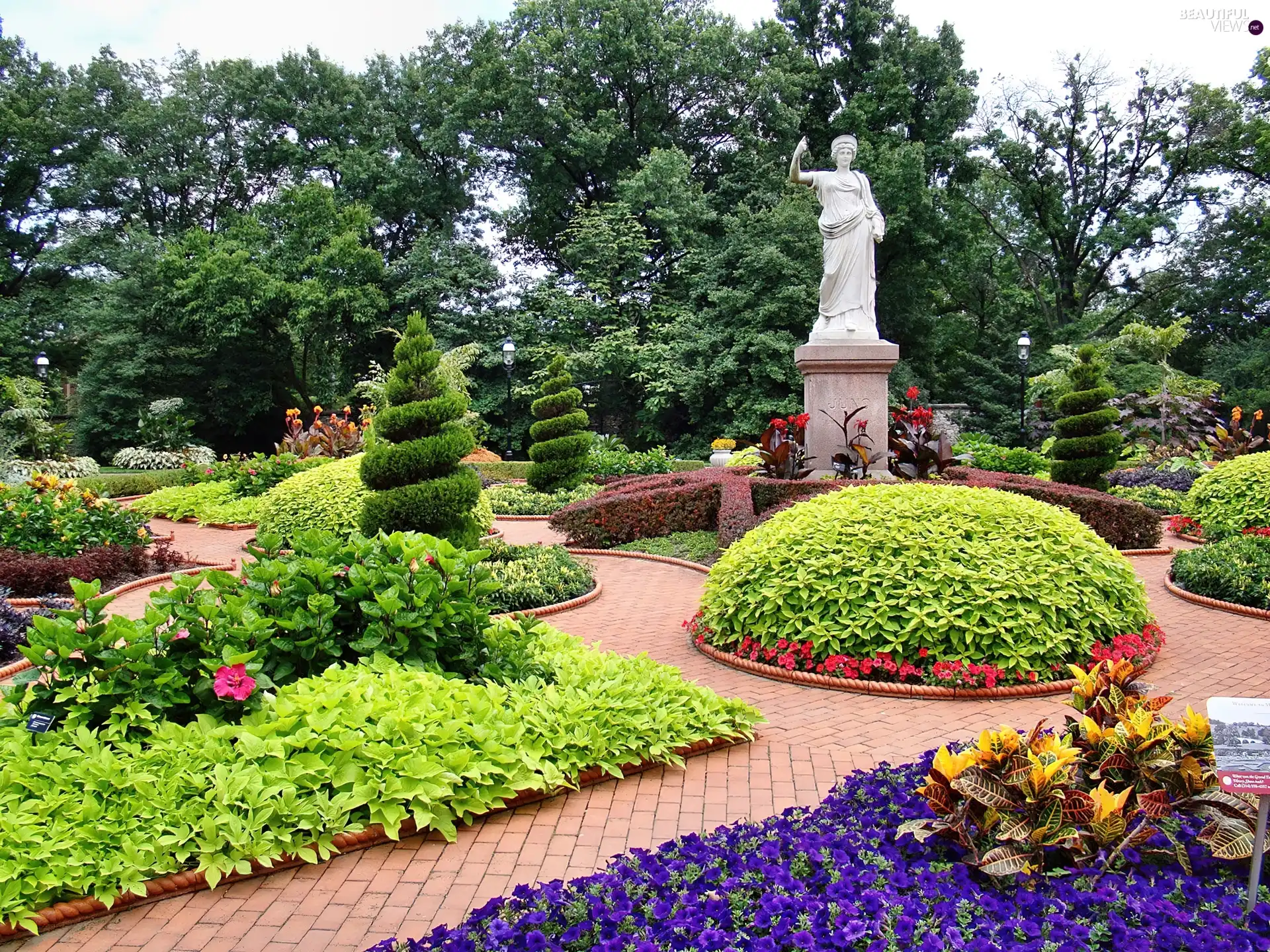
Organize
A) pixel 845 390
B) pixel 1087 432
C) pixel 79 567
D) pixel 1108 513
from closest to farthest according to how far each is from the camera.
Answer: pixel 79 567 < pixel 1108 513 < pixel 845 390 < pixel 1087 432

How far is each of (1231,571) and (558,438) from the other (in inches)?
418

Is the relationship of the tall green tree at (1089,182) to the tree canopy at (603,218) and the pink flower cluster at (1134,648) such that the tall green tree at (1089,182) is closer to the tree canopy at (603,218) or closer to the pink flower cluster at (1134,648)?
the tree canopy at (603,218)

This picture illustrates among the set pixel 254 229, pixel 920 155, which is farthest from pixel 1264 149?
pixel 254 229

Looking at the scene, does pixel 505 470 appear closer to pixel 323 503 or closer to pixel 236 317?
pixel 323 503

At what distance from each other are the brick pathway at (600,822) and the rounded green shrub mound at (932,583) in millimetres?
358

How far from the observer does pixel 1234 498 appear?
1004 centimetres

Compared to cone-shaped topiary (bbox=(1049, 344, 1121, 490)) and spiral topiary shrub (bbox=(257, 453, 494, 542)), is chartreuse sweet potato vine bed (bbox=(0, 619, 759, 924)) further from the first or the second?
cone-shaped topiary (bbox=(1049, 344, 1121, 490))

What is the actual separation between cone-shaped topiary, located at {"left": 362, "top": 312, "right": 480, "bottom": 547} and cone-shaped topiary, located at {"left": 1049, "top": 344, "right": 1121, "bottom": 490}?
8.76 m

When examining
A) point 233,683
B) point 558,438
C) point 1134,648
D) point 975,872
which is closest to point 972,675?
point 1134,648

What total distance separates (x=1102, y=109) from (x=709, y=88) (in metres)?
13.1

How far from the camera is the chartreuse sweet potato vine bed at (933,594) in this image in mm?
5258

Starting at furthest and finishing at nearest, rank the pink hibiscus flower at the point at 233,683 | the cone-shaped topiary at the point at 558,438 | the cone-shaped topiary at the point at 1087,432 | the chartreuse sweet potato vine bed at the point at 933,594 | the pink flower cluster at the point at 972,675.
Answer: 1. the cone-shaped topiary at the point at 558,438
2. the cone-shaped topiary at the point at 1087,432
3. the chartreuse sweet potato vine bed at the point at 933,594
4. the pink flower cluster at the point at 972,675
5. the pink hibiscus flower at the point at 233,683

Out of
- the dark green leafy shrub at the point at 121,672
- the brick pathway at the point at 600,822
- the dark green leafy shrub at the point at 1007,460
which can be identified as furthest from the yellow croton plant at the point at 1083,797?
the dark green leafy shrub at the point at 1007,460

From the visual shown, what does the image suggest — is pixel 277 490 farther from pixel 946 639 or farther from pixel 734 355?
pixel 734 355
